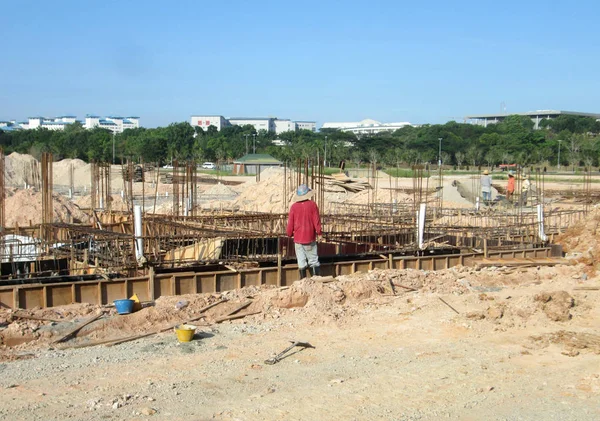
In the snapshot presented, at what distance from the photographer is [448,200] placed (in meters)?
27.6

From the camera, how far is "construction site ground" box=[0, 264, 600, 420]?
18.6 feet

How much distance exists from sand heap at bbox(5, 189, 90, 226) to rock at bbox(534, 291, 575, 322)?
15183 millimetres

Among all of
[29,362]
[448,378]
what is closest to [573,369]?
[448,378]

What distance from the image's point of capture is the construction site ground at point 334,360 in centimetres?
568

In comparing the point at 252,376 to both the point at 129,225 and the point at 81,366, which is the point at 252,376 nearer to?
the point at 81,366

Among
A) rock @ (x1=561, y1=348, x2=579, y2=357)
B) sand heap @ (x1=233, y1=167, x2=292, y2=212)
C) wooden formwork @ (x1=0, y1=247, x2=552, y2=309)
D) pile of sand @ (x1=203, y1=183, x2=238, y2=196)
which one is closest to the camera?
rock @ (x1=561, y1=348, x2=579, y2=357)

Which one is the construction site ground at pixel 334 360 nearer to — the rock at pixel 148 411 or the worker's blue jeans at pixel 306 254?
the rock at pixel 148 411

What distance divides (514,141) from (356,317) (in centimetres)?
5973

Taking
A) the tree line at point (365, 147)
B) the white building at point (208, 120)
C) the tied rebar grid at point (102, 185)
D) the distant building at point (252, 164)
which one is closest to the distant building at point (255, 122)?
the white building at point (208, 120)

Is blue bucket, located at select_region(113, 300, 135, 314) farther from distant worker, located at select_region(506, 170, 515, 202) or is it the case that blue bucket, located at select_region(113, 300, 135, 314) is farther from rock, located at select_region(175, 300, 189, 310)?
distant worker, located at select_region(506, 170, 515, 202)

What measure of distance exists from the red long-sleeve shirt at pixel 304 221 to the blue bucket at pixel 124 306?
2.83 m

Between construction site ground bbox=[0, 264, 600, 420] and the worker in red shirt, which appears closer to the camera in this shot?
construction site ground bbox=[0, 264, 600, 420]

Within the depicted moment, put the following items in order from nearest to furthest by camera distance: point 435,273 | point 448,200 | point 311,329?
point 311,329 → point 435,273 → point 448,200

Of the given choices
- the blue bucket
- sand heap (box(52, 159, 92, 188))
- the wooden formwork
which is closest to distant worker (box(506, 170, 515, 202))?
the wooden formwork
